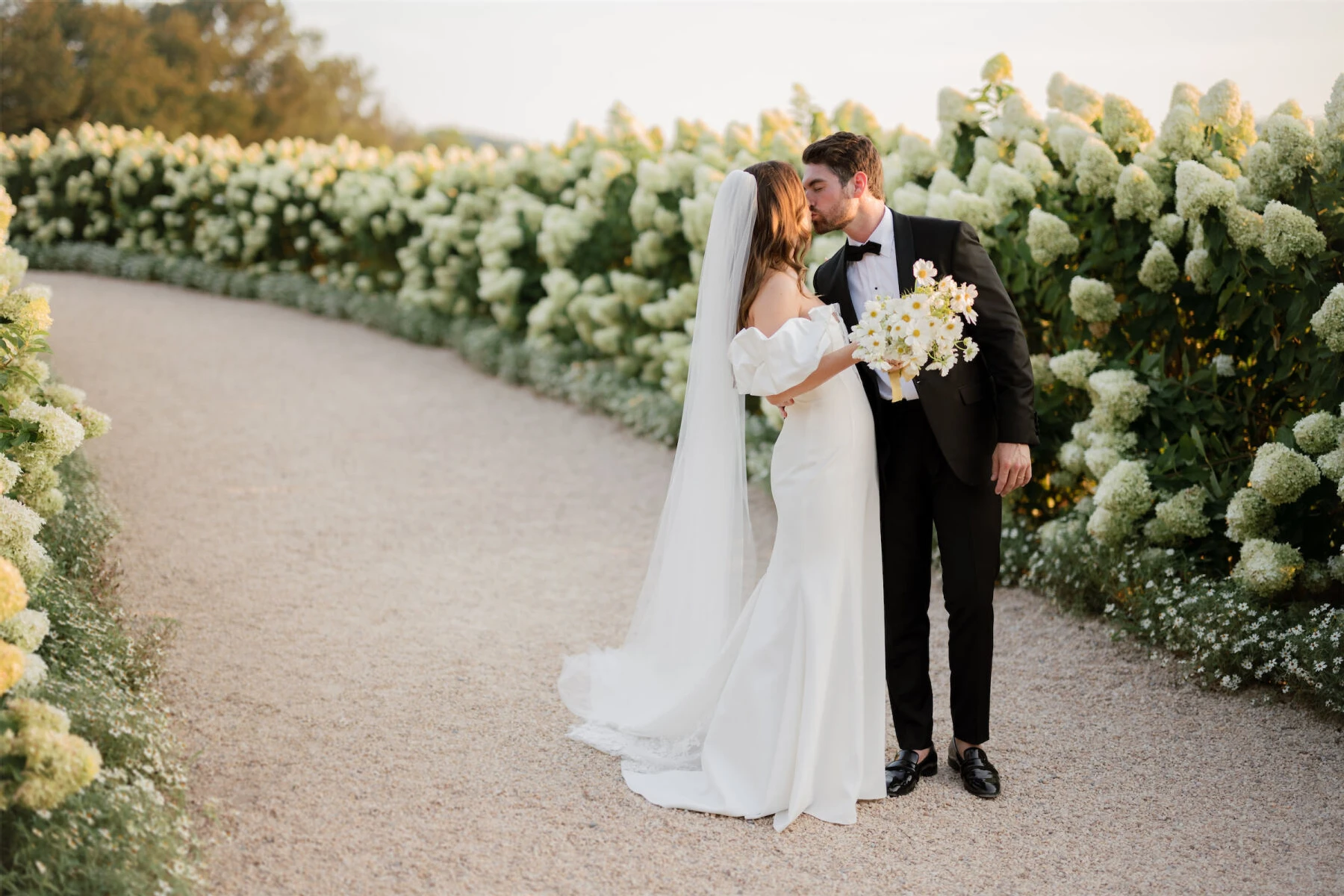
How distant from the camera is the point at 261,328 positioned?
12.6 meters

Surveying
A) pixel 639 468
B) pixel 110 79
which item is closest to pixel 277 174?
pixel 639 468

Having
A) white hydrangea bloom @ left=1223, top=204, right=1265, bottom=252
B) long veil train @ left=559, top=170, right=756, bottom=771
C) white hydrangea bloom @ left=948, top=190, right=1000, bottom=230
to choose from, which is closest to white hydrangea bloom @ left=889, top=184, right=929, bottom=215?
white hydrangea bloom @ left=948, top=190, right=1000, bottom=230

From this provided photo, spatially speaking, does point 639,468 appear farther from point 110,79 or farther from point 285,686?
point 110,79

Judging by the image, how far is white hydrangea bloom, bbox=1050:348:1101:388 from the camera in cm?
525

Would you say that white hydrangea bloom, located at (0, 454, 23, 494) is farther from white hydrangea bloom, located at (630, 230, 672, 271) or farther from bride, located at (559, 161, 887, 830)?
white hydrangea bloom, located at (630, 230, 672, 271)

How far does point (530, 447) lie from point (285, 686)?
14.6 feet

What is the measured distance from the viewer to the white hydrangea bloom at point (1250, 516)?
436 cm

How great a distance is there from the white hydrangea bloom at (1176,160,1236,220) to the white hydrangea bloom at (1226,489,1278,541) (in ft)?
3.83

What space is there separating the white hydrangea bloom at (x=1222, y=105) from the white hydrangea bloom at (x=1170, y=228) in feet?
1.53

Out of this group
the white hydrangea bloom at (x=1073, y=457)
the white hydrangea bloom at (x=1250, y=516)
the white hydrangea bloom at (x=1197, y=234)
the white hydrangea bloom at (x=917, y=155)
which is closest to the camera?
the white hydrangea bloom at (x=1250, y=516)

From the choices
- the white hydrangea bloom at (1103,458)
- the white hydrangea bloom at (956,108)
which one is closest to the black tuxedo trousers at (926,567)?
the white hydrangea bloom at (1103,458)

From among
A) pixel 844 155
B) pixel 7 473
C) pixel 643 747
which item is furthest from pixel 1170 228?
pixel 7 473

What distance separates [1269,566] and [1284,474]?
36cm

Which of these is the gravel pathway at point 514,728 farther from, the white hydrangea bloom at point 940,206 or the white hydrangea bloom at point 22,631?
the white hydrangea bloom at point 940,206
